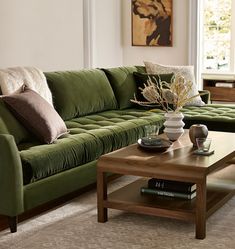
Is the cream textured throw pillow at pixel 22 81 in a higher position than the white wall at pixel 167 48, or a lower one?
lower

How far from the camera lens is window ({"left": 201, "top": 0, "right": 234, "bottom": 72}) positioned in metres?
8.81

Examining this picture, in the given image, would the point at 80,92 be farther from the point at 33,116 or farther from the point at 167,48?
the point at 167,48

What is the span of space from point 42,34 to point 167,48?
7.31 ft

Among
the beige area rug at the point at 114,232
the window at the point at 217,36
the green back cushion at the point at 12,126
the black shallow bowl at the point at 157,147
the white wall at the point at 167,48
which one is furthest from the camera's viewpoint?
the window at the point at 217,36

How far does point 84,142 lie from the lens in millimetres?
4293

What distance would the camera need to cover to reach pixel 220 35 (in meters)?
8.91

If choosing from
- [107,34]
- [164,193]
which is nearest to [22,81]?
[164,193]

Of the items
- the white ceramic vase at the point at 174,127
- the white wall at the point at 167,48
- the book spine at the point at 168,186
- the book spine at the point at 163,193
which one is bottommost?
the book spine at the point at 163,193

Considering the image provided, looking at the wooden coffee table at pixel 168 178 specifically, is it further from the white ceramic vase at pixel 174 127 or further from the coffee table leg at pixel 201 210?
the white ceramic vase at pixel 174 127

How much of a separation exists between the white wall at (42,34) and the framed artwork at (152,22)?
1.22m

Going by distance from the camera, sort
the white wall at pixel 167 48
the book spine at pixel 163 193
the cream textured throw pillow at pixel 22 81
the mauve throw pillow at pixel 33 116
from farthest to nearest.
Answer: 1. the white wall at pixel 167 48
2. the cream textured throw pillow at pixel 22 81
3. the mauve throw pillow at pixel 33 116
4. the book spine at pixel 163 193

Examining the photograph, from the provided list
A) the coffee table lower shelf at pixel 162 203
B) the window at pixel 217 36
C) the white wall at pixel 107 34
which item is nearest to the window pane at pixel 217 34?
the window at pixel 217 36

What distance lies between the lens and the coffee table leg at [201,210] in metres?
3.40

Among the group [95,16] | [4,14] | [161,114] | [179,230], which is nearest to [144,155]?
[179,230]
